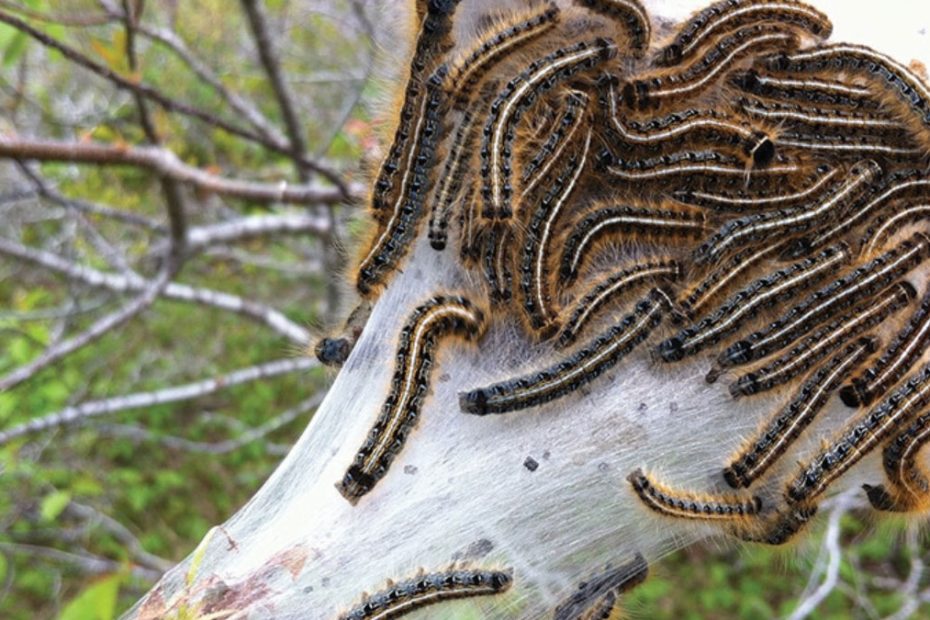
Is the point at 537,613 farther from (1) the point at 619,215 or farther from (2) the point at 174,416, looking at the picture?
(2) the point at 174,416

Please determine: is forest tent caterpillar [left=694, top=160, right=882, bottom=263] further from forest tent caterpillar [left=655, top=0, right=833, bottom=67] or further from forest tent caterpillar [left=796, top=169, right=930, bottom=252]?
forest tent caterpillar [left=655, top=0, right=833, bottom=67]

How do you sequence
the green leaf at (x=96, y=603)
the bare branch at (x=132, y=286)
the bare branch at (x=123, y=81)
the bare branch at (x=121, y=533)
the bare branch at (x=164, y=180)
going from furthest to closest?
1. the bare branch at (x=121, y=533)
2. the bare branch at (x=132, y=286)
3. the bare branch at (x=164, y=180)
4. the bare branch at (x=123, y=81)
5. the green leaf at (x=96, y=603)

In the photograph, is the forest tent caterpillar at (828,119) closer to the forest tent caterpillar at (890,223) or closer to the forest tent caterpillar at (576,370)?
the forest tent caterpillar at (890,223)

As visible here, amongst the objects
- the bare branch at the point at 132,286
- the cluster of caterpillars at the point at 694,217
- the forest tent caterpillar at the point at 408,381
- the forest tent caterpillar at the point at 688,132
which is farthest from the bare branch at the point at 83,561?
the forest tent caterpillar at the point at 688,132

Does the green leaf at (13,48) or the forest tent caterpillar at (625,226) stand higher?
the green leaf at (13,48)

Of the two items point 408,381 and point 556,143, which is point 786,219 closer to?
point 556,143

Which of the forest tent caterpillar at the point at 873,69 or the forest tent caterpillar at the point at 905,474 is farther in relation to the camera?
the forest tent caterpillar at the point at 873,69

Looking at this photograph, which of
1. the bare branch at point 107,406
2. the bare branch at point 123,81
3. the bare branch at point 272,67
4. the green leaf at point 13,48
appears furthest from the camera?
the bare branch at point 107,406

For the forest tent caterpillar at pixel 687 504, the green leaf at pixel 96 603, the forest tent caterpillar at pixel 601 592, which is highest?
the green leaf at pixel 96 603

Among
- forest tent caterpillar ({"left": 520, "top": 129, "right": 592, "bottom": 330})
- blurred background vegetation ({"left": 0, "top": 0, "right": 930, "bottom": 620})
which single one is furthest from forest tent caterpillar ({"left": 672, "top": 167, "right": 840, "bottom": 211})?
blurred background vegetation ({"left": 0, "top": 0, "right": 930, "bottom": 620})
